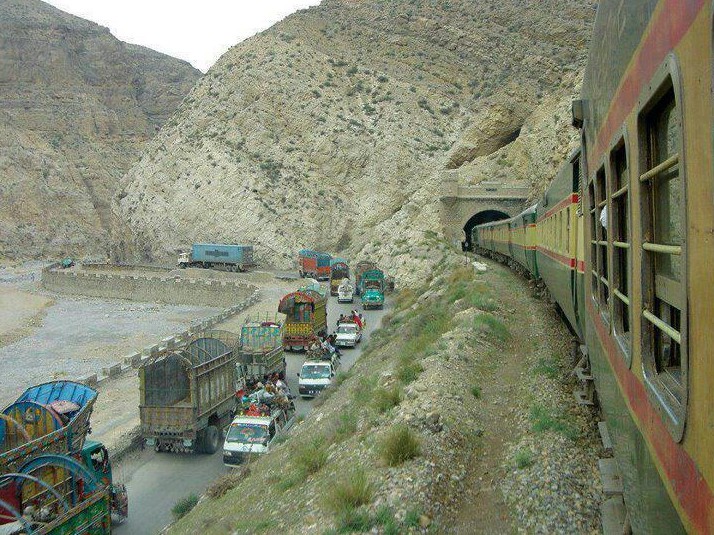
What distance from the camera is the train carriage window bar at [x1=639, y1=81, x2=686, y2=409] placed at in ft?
8.04

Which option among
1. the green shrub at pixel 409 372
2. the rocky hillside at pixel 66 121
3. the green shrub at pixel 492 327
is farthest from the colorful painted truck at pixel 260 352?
the rocky hillside at pixel 66 121

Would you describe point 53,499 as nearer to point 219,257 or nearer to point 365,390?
point 365,390

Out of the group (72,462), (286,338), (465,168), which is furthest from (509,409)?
(465,168)

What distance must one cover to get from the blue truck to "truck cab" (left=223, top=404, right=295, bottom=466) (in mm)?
42028

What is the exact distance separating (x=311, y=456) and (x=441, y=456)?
8.18ft

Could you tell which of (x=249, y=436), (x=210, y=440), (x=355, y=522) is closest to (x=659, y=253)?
(x=355, y=522)

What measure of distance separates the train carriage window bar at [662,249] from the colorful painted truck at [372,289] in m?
33.0

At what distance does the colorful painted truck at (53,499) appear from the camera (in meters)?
7.92

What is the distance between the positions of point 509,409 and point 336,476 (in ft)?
11.3

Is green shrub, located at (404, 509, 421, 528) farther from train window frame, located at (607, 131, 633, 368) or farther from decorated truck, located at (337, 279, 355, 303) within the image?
decorated truck, located at (337, 279, 355, 303)

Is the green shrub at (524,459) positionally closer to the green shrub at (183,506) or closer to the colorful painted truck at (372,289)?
the green shrub at (183,506)

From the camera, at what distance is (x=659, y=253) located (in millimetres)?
2750

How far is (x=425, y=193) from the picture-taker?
49.1 m

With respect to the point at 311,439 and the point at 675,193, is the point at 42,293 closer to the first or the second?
the point at 311,439
